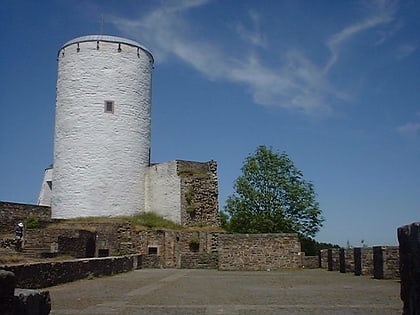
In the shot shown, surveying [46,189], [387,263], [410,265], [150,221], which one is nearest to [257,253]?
[387,263]

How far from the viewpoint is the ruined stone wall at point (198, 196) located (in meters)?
32.8

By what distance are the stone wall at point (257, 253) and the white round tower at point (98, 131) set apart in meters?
10.5

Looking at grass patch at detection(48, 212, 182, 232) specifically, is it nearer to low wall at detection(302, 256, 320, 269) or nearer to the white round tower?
the white round tower

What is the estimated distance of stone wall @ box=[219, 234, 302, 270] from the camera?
25.4 m

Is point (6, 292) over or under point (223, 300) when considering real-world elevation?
over

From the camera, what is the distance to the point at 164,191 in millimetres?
34094

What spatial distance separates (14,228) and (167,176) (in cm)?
952

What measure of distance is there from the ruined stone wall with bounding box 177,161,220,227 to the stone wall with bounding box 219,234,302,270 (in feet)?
23.9

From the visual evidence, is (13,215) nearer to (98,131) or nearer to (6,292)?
(98,131)

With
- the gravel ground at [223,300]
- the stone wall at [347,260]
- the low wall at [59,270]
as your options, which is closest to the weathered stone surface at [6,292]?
the gravel ground at [223,300]

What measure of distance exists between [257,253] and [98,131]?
14028 mm

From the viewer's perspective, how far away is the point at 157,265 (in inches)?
1137

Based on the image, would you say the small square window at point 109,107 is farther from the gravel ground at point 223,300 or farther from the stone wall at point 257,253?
the gravel ground at point 223,300

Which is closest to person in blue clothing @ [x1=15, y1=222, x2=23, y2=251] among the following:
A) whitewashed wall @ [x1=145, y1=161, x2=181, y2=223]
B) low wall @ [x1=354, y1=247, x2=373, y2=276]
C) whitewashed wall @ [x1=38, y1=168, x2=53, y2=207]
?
whitewashed wall @ [x1=145, y1=161, x2=181, y2=223]
